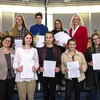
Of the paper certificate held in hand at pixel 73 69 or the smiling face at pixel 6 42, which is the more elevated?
the smiling face at pixel 6 42

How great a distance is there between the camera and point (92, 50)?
391 centimetres

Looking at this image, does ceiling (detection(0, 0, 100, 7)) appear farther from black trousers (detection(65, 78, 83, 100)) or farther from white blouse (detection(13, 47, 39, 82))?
black trousers (detection(65, 78, 83, 100))

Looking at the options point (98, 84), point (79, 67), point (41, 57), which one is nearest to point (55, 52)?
point (41, 57)

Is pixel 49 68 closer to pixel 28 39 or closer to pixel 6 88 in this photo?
pixel 28 39

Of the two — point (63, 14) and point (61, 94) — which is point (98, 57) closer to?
point (61, 94)

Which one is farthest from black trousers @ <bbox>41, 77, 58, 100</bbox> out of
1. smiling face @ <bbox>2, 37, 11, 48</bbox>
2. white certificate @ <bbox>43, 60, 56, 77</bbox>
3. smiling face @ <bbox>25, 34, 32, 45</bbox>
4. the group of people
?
smiling face @ <bbox>2, 37, 11, 48</bbox>

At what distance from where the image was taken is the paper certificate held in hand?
11.8ft

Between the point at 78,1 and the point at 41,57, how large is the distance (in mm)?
6061

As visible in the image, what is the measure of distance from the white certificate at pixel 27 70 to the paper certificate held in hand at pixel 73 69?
2.48ft

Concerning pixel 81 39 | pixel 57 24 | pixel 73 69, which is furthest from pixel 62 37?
pixel 73 69

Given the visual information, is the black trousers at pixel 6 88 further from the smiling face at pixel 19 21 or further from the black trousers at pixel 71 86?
the smiling face at pixel 19 21

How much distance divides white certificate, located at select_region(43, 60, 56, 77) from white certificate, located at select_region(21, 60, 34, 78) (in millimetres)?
279

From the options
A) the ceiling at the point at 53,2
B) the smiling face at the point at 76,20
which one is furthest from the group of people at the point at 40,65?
the ceiling at the point at 53,2

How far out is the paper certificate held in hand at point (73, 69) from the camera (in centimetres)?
359
